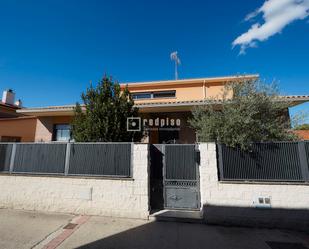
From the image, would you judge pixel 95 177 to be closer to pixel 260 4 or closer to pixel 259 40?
pixel 260 4

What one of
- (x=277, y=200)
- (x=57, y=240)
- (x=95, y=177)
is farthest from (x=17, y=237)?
(x=277, y=200)

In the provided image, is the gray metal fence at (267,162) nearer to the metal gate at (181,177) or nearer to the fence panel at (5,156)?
the metal gate at (181,177)

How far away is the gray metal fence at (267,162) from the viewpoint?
481cm

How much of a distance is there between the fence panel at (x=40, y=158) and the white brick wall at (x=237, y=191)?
4.58 metres

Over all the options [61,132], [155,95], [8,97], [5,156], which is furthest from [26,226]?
[8,97]

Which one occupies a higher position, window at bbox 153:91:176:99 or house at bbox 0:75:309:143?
window at bbox 153:91:176:99

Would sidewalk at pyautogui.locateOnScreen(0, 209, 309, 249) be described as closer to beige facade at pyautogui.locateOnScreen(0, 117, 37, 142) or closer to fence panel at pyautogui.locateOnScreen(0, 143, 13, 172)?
fence panel at pyautogui.locateOnScreen(0, 143, 13, 172)

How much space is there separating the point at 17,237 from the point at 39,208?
1.84 metres

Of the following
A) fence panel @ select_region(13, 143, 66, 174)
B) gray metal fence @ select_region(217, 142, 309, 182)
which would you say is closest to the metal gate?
gray metal fence @ select_region(217, 142, 309, 182)

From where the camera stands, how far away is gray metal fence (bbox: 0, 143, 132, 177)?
5535 millimetres

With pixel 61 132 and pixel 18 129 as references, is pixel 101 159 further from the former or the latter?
pixel 18 129

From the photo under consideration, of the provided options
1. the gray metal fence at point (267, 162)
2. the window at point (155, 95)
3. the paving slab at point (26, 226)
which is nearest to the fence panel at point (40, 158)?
the paving slab at point (26, 226)

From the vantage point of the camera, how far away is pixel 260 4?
7.60 metres

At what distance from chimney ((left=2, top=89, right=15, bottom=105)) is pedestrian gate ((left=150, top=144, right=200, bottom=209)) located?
18.8 meters
